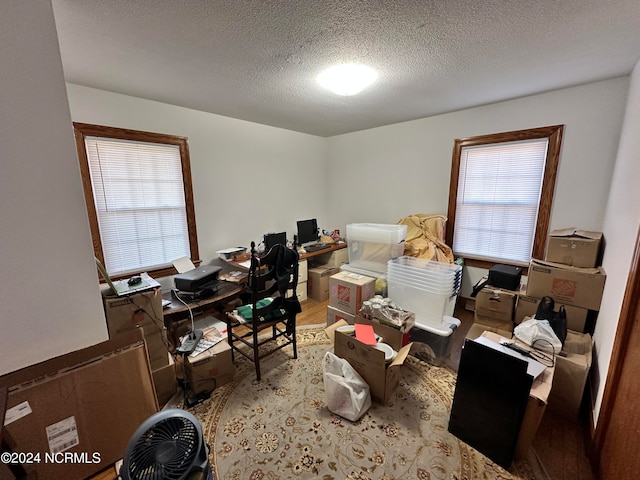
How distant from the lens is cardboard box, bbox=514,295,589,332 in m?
2.07

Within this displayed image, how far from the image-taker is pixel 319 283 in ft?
12.2

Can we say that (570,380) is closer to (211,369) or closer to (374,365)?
(374,365)

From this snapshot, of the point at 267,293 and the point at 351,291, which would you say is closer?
the point at 267,293

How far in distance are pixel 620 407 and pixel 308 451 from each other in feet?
5.45

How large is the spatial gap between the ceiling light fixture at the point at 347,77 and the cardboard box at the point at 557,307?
2.42m

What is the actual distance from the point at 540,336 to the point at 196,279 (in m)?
2.90

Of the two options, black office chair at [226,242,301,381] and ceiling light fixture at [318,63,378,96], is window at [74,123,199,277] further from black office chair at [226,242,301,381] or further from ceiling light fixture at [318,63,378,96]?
ceiling light fixture at [318,63,378,96]

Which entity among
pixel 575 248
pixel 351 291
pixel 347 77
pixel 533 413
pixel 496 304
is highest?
pixel 347 77

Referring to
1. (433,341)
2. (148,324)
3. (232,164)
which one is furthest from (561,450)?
(232,164)

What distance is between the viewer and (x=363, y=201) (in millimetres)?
4246

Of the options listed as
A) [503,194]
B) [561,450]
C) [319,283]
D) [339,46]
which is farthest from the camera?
[319,283]

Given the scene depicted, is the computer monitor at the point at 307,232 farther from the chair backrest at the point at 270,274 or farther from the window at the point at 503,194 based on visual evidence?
the window at the point at 503,194

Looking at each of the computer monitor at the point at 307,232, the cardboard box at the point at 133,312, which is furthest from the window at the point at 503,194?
the cardboard box at the point at 133,312

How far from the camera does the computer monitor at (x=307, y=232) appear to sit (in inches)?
158
